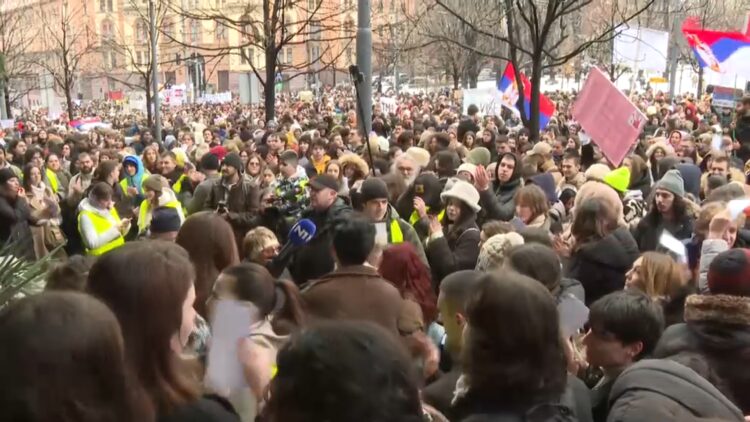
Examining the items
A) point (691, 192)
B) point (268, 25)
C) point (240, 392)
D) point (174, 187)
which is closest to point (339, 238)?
point (240, 392)

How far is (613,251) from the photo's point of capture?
17.1ft

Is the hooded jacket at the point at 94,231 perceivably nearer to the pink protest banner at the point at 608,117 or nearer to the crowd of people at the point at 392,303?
the crowd of people at the point at 392,303

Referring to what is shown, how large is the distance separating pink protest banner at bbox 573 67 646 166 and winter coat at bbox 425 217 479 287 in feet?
8.37

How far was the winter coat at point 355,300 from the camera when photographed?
383cm

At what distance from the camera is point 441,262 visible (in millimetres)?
5801

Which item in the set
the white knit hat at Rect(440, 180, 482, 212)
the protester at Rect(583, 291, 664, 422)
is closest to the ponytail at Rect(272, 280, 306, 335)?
the protester at Rect(583, 291, 664, 422)

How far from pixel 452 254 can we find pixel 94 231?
303 centimetres

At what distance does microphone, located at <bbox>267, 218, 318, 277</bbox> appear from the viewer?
518 centimetres

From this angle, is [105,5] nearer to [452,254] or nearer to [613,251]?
[452,254]

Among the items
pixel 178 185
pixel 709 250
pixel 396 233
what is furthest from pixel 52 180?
pixel 709 250

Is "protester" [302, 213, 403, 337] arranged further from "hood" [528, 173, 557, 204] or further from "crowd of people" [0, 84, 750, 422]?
"hood" [528, 173, 557, 204]

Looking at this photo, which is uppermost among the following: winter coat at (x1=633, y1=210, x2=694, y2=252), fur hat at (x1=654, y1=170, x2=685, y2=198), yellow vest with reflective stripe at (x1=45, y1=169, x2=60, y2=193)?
fur hat at (x1=654, y1=170, x2=685, y2=198)

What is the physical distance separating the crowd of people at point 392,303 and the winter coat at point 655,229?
0.05ft

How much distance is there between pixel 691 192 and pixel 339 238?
505 cm
